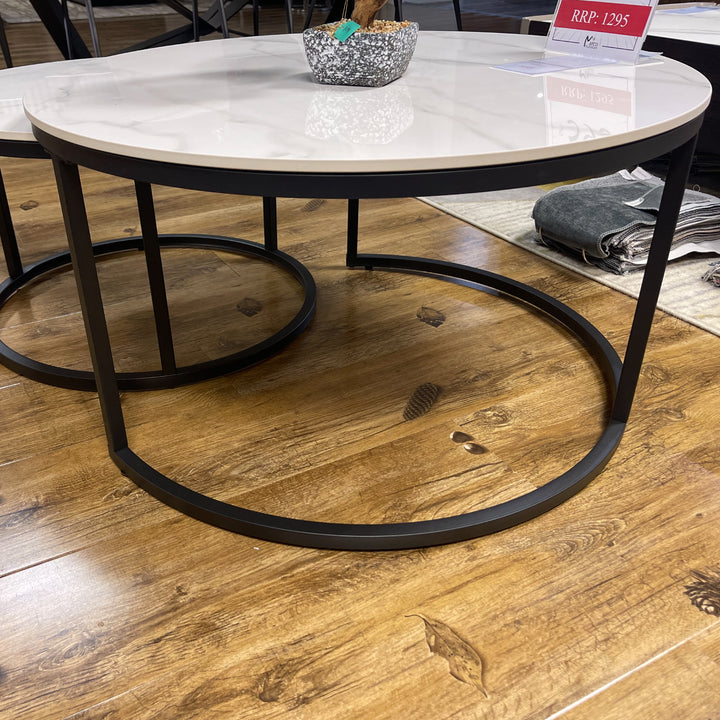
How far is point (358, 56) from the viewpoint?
3.50 feet

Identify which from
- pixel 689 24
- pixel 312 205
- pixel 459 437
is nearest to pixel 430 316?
pixel 459 437

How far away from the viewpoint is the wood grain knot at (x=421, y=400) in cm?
133

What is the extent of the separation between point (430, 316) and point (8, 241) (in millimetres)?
956

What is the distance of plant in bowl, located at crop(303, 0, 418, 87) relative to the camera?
3.47 feet

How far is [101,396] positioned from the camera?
112 cm

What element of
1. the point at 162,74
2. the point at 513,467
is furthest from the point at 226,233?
the point at 513,467

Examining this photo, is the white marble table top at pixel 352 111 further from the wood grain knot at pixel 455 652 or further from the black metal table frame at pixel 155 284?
the wood grain knot at pixel 455 652

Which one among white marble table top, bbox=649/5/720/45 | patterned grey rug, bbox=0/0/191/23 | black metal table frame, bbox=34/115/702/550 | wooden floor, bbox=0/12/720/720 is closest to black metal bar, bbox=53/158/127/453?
black metal table frame, bbox=34/115/702/550

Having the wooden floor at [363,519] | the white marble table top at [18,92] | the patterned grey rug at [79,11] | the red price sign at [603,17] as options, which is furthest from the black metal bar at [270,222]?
the patterned grey rug at [79,11]

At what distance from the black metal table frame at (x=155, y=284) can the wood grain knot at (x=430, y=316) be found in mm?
242

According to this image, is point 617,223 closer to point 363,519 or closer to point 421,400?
point 421,400

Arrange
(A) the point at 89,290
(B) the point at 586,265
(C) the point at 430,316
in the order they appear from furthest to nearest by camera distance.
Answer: (B) the point at 586,265 → (C) the point at 430,316 → (A) the point at 89,290

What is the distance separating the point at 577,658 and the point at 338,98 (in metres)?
0.79

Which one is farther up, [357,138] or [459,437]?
[357,138]
